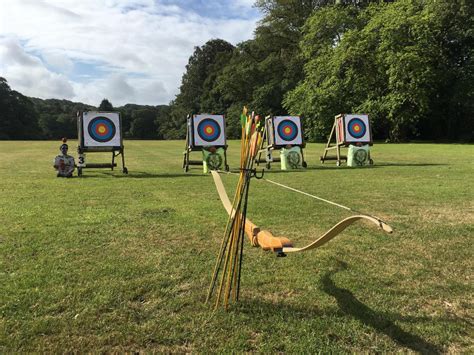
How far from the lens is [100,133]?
1062 cm

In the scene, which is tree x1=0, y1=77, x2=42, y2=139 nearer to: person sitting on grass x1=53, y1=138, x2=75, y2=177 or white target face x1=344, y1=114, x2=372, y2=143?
person sitting on grass x1=53, y1=138, x2=75, y2=177

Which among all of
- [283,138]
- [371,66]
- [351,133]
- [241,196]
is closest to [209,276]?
[241,196]

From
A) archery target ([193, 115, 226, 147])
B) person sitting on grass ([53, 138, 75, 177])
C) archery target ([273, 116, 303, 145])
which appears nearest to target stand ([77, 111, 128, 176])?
person sitting on grass ([53, 138, 75, 177])

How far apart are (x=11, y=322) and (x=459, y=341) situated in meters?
2.52

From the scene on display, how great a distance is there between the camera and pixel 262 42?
40.6m

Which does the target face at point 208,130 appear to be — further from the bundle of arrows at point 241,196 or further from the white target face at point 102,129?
the bundle of arrows at point 241,196

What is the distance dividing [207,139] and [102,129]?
108 inches

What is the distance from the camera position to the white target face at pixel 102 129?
1049 cm

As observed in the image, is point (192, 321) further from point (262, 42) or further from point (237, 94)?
point (237, 94)

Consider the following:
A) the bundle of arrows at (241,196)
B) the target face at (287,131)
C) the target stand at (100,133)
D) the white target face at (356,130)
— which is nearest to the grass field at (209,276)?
the bundle of arrows at (241,196)

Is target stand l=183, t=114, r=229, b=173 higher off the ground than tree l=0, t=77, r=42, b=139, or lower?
lower

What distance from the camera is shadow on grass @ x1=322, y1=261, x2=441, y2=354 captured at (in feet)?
7.29

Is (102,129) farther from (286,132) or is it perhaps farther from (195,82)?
(195,82)

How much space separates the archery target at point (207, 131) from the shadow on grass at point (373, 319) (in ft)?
28.1
